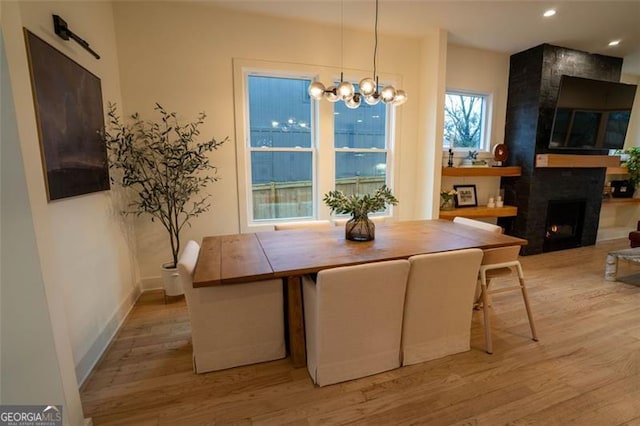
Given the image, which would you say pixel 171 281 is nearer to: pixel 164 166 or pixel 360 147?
pixel 164 166

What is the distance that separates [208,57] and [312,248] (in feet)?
7.81

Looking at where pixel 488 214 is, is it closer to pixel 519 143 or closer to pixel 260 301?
pixel 519 143

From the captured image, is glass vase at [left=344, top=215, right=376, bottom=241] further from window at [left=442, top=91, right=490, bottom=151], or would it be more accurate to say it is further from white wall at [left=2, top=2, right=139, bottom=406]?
window at [left=442, top=91, right=490, bottom=151]

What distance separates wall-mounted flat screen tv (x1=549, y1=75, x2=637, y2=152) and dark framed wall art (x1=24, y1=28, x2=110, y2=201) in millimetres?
5137

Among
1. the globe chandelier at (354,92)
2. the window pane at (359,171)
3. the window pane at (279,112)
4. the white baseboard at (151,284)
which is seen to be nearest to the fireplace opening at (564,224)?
the window pane at (359,171)

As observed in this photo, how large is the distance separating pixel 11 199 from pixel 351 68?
335 cm

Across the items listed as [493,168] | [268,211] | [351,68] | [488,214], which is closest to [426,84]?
[351,68]

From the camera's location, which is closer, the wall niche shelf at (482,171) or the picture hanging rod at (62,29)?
the picture hanging rod at (62,29)

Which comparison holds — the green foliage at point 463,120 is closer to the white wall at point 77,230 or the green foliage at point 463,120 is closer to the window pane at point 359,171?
the window pane at point 359,171

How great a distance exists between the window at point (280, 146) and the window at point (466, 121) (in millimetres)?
2068

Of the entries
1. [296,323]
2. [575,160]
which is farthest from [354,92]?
[575,160]

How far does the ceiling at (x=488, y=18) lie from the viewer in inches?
118

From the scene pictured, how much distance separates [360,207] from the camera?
2312 millimetres

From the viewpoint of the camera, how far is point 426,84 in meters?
3.80
